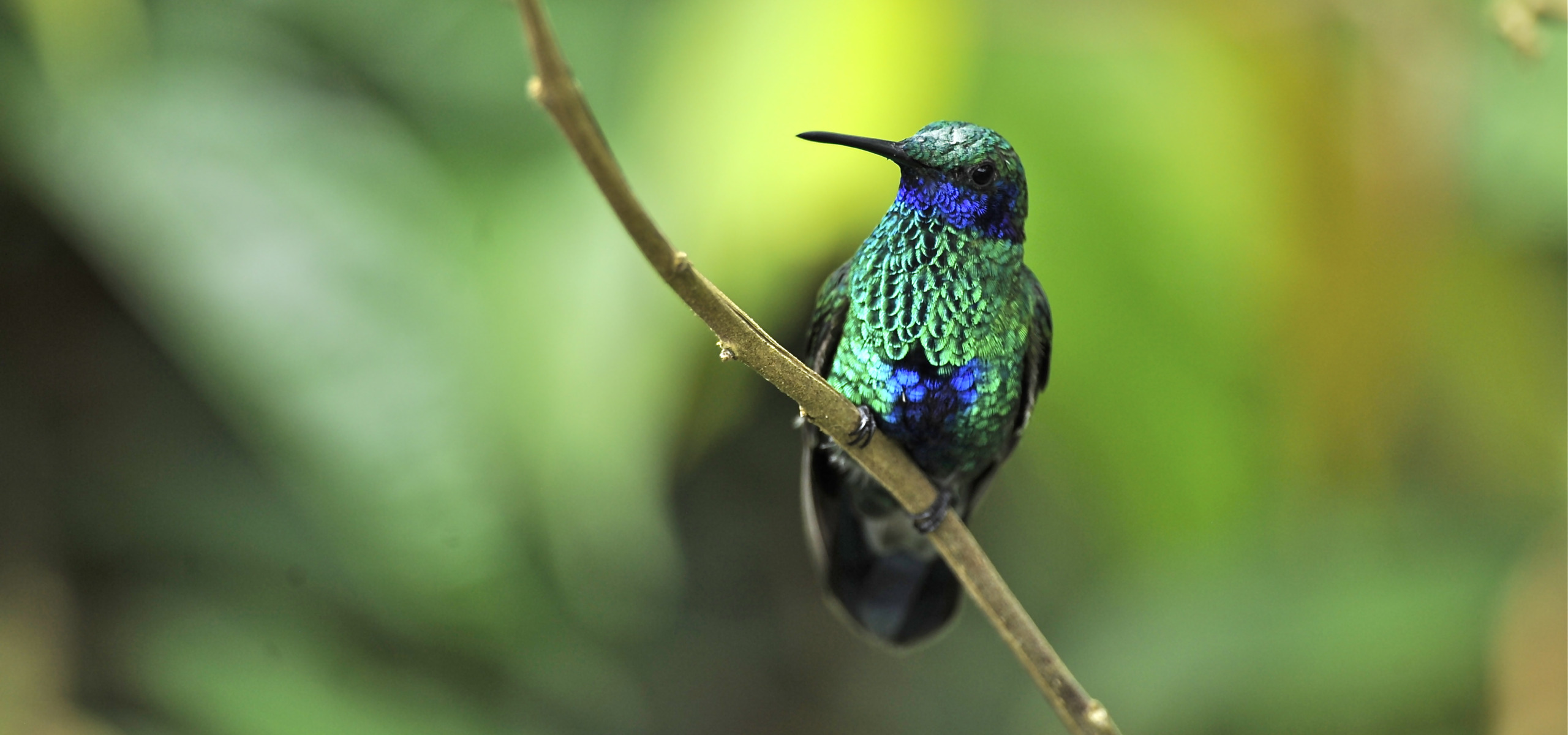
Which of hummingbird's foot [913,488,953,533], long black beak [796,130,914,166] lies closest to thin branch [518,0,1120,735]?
hummingbird's foot [913,488,953,533]

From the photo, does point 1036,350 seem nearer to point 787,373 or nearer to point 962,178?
point 962,178

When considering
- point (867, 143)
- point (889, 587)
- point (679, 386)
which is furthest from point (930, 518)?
point (679, 386)

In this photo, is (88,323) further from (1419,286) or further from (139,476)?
(1419,286)

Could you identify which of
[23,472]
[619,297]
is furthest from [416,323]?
[23,472]

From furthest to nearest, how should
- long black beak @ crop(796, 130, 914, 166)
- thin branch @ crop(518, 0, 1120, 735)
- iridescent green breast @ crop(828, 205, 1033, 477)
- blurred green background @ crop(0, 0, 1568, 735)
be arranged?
1. blurred green background @ crop(0, 0, 1568, 735)
2. iridescent green breast @ crop(828, 205, 1033, 477)
3. long black beak @ crop(796, 130, 914, 166)
4. thin branch @ crop(518, 0, 1120, 735)

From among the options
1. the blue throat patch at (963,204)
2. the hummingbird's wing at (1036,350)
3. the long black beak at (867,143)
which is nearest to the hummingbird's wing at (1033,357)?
the hummingbird's wing at (1036,350)

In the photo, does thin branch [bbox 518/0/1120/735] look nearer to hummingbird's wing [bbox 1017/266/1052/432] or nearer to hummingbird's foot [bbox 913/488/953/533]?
hummingbird's foot [bbox 913/488/953/533]
